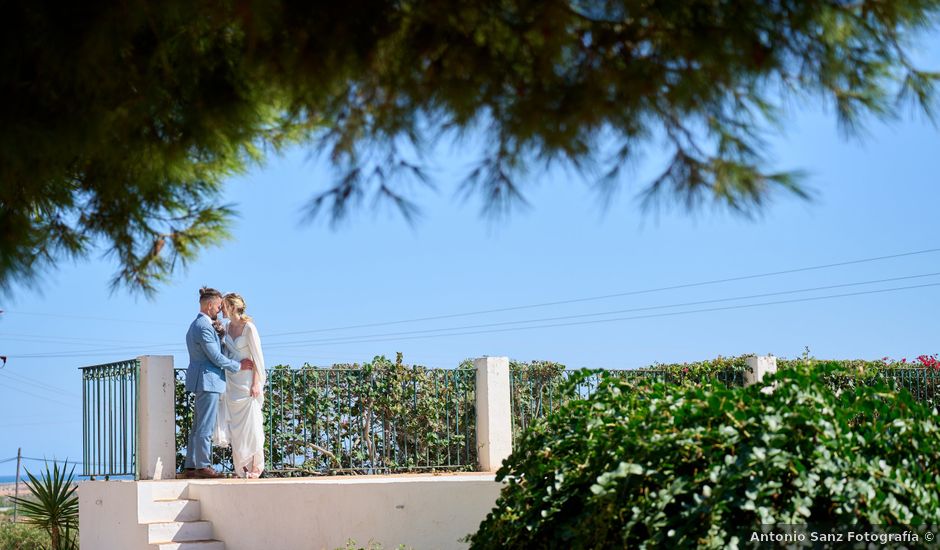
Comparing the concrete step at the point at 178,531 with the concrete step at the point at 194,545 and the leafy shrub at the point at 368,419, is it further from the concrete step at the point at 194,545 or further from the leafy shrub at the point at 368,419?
the leafy shrub at the point at 368,419

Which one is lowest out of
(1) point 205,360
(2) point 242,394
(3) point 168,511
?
(3) point 168,511

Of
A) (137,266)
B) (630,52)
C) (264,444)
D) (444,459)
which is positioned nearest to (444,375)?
(444,459)

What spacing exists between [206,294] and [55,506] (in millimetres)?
4194

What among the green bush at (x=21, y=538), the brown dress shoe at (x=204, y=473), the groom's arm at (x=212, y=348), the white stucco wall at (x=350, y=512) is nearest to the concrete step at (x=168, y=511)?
the white stucco wall at (x=350, y=512)

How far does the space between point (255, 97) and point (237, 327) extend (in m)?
7.34

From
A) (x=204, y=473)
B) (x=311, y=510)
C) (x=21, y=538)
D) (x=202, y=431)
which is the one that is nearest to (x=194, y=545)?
(x=204, y=473)

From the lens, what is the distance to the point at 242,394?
38.3 ft

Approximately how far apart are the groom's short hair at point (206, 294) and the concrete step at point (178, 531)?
8.33ft

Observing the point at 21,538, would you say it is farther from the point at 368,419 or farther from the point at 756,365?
the point at 756,365

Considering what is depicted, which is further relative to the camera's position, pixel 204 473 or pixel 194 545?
pixel 204 473

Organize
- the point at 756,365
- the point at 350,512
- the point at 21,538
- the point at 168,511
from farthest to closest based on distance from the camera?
the point at 21,538
the point at 756,365
the point at 168,511
the point at 350,512

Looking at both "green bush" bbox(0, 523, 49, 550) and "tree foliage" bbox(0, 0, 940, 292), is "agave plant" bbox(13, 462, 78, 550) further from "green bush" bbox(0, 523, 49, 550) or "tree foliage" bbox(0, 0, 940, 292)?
"tree foliage" bbox(0, 0, 940, 292)

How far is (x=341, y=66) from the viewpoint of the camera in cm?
400

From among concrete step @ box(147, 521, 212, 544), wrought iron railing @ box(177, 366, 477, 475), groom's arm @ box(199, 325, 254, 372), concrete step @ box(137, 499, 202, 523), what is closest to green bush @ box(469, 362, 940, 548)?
concrete step @ box(147, 521, 212, 544)
